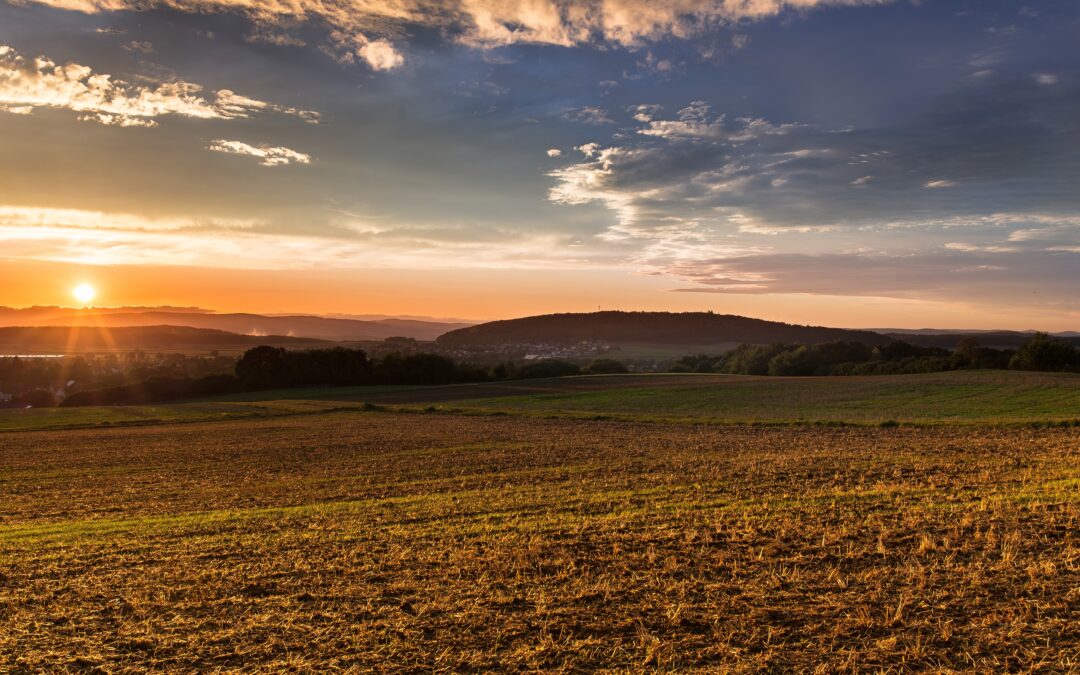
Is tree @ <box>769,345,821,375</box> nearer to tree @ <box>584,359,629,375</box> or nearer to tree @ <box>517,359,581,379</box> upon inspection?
tree @ <box>584,359,629,375</box>

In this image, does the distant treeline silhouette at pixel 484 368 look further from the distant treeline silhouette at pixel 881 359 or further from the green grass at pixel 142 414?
the green grass at pixel 142 414

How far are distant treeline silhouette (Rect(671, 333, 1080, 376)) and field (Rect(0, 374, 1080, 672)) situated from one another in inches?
2242

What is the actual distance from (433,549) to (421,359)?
257 ft

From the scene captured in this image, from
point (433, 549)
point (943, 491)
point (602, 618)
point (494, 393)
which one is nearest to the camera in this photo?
point (602, 618)

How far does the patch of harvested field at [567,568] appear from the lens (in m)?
6.96

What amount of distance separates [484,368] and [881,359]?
52609mm

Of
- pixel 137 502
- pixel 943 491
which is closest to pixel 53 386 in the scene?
pixel 137 502

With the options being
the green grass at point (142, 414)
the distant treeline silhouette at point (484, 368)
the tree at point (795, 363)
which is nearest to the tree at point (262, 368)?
the distant treeline silhouette at point (484, 368)

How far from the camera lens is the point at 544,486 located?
58.4ft

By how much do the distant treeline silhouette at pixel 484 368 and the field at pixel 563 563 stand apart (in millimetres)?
56769

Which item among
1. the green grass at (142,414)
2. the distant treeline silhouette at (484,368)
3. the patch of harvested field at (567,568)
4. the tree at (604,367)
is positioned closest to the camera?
the patch of harvested field at (567,568)

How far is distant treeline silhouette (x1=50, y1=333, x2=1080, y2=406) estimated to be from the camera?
238 feet

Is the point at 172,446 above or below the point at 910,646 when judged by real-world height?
below

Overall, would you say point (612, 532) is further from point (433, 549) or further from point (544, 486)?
point (544, 486)
